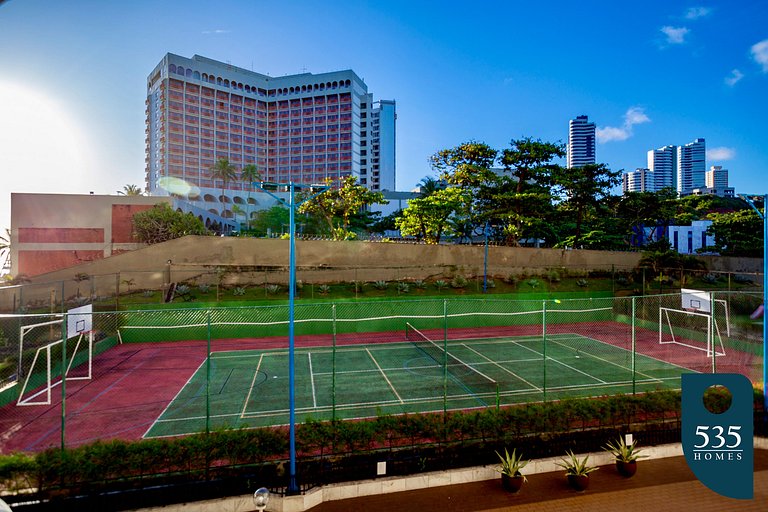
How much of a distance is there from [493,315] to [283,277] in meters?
16.3

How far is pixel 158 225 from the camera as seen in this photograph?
4372 cm

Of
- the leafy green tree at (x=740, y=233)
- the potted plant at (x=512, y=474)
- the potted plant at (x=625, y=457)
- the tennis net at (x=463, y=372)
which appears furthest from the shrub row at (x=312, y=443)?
the leafy green tree at (x=740, y=233)

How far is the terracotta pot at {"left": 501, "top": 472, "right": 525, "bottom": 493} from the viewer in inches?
376

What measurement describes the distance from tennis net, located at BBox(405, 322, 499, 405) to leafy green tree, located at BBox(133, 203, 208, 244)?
30645mm

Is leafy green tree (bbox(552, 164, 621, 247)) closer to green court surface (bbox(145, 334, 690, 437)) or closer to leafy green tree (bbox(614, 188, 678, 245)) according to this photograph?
leafy green tree (bbox(614, 188, 678, 245))

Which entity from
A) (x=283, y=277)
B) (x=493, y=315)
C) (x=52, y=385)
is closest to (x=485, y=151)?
(x=493, y=315)

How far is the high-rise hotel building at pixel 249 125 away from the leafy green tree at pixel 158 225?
5851 centimetres

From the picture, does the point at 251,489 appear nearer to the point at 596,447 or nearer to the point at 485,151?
the point at 596,447

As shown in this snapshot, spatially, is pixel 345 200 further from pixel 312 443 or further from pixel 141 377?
pixel 312 443

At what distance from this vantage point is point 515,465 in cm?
974

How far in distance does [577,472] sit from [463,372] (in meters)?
9.17

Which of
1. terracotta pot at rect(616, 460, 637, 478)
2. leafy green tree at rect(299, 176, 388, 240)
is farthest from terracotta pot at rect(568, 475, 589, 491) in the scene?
leafy green tree at rect(299, 176, 388, 240)

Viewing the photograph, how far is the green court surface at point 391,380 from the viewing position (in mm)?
14469

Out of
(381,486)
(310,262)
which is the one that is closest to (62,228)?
(310,262)
